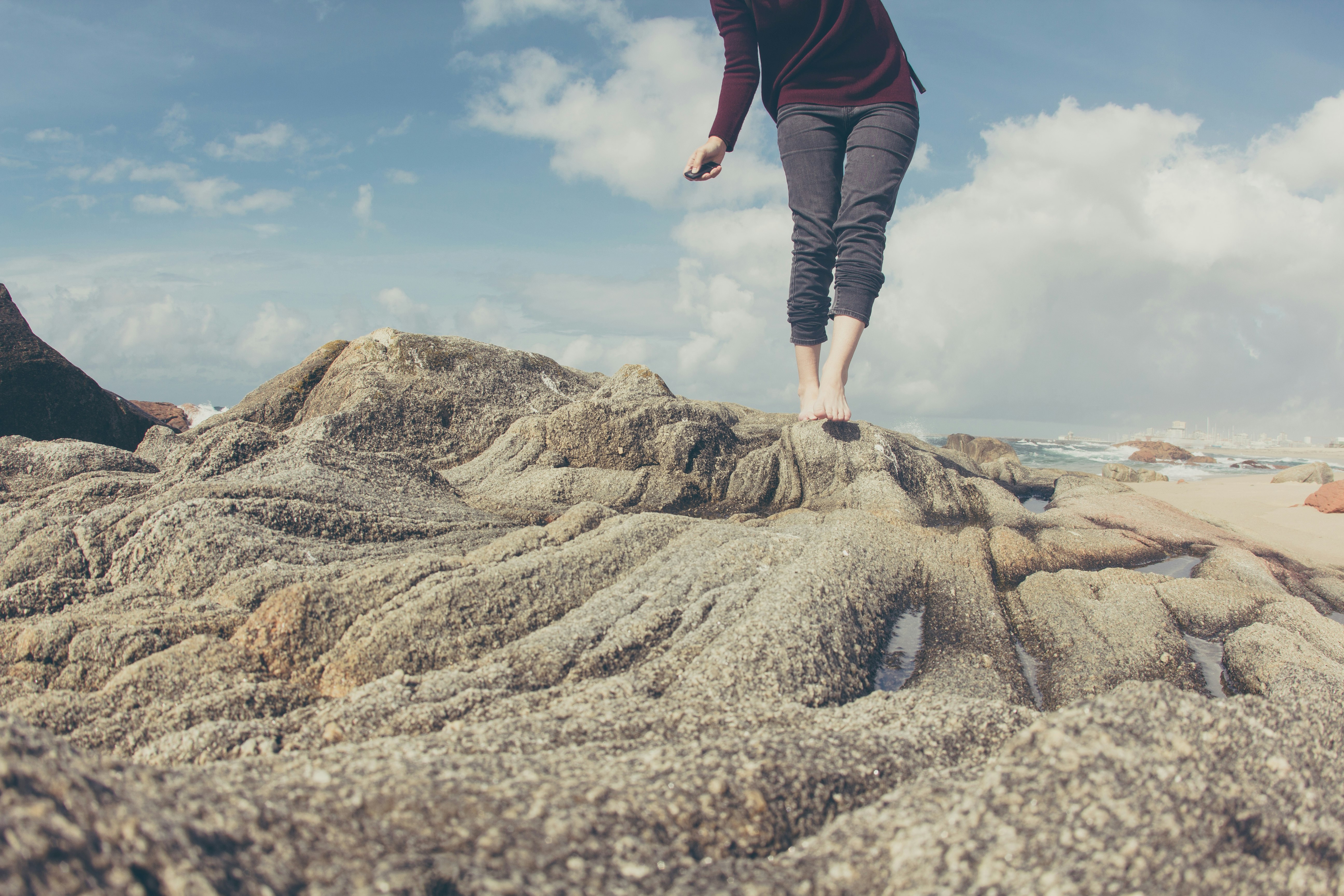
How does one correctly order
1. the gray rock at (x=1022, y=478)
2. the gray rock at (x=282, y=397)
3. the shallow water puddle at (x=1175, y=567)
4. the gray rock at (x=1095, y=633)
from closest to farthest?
the gray rock at (x=1095, y=633) < the shallow water puddle at (x=1175, y=567) < the gray rock at (x=282, y=397) < the gray rock at (x=1022, y=478)

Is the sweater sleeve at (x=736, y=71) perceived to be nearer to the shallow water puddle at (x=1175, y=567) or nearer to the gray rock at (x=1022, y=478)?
the shallow water puddle at (x=1175, y=567)

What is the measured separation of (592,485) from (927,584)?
264 cm

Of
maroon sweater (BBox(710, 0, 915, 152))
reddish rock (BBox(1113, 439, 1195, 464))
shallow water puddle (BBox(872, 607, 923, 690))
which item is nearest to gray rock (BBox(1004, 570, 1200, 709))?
shallow water puddle (BBox(872, 607, 923, 690))

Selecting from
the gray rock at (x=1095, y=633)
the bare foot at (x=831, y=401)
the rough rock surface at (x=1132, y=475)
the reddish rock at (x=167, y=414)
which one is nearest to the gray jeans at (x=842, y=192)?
the bare foot at (x=831, y=401)

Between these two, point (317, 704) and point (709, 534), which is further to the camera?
point (709, 534)

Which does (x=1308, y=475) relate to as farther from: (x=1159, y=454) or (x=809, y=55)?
(x=1159, y=454)

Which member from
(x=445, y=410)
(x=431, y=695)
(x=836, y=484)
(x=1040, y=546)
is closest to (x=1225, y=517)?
(x=1040, y=546)

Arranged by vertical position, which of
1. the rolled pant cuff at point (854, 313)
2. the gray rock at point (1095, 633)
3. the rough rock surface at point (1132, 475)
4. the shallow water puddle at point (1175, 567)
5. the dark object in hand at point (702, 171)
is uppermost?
the dark object in hand at point (702, 171)

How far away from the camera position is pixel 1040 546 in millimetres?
4953

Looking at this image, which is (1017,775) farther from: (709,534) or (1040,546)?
(1040,546)

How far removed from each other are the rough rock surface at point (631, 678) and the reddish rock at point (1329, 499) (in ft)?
11.5

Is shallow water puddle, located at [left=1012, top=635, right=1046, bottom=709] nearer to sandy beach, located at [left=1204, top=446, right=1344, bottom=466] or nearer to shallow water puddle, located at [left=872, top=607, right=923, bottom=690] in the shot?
shallow water puddle, located at [left=872, top=607, right=923, bottom=690]

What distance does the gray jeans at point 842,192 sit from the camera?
13.4 ft

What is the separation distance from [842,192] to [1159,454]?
33.7 meters
